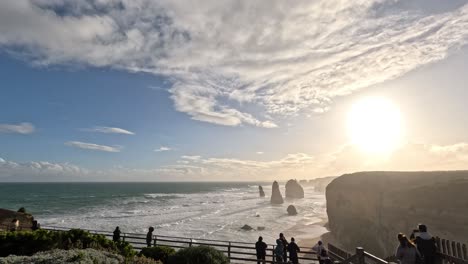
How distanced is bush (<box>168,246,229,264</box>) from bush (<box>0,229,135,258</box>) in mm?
2400

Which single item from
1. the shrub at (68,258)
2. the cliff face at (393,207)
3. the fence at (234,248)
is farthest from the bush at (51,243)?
the cliff face at (393,207)

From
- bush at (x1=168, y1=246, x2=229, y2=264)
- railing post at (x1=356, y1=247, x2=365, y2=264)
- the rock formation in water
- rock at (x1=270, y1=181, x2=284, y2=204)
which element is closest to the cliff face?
railing post at (x1=356, y1=247, x2=365, y2=264)

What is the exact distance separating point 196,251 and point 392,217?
2336 centimetres

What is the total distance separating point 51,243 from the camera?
44.1ft

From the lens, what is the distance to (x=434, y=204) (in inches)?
945

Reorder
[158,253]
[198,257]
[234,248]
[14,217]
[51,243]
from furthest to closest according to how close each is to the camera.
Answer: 1. [234,248]
2. [14,217]
3. [158,253]
4. [51,243]
5. [198,257]

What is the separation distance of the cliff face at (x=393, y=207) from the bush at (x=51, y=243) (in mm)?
22581

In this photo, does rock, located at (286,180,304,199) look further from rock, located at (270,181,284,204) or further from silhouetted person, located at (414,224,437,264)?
silhouetted person, located at (414,224,437,264)

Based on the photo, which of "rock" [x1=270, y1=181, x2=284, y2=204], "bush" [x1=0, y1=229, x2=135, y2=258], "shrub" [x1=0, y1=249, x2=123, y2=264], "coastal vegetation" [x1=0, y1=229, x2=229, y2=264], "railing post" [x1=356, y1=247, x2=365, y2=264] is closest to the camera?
"railing post" [x1=356, y1=247, x2=365, y2=264]

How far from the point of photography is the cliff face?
22594 mm

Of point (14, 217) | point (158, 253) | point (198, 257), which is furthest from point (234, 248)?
point (14, 217)

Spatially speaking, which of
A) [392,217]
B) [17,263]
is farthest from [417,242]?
[392,217]

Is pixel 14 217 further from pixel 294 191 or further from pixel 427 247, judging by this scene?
pixel 294 191

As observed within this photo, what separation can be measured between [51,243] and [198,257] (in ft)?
23.2
